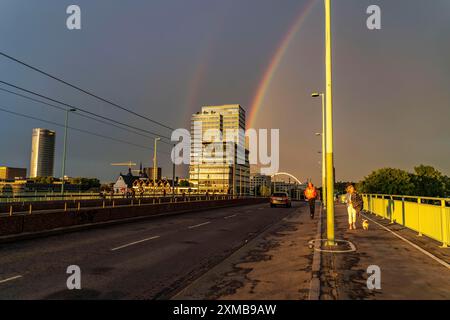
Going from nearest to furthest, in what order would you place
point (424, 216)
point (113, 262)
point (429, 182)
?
point (113, 262)
point (424, 216)
point (429, 182)

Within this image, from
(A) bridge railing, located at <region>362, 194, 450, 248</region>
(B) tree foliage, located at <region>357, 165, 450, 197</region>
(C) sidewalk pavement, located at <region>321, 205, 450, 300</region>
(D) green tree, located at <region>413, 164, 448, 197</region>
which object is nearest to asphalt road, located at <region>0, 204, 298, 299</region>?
(C) sidewalk pavement, located at <region>321, 205, 450, 300</region>

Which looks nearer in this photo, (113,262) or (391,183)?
(113,262)

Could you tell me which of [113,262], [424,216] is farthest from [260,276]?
[424,216]

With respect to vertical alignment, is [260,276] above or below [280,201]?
below

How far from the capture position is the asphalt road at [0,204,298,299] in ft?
19.2

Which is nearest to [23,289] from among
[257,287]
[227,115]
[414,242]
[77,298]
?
[77,298]

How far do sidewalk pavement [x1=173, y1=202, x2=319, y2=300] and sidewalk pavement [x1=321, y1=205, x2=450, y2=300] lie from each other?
469 millimetres

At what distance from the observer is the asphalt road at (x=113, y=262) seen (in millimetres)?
5848

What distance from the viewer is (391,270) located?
706cm

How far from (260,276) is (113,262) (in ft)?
12.1

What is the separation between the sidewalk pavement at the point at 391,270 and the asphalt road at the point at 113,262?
273 centimetres

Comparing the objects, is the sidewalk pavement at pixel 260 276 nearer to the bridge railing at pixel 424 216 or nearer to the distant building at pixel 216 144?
the bridge railing at pixel 424 216

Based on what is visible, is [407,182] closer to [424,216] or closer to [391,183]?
[391,183]
